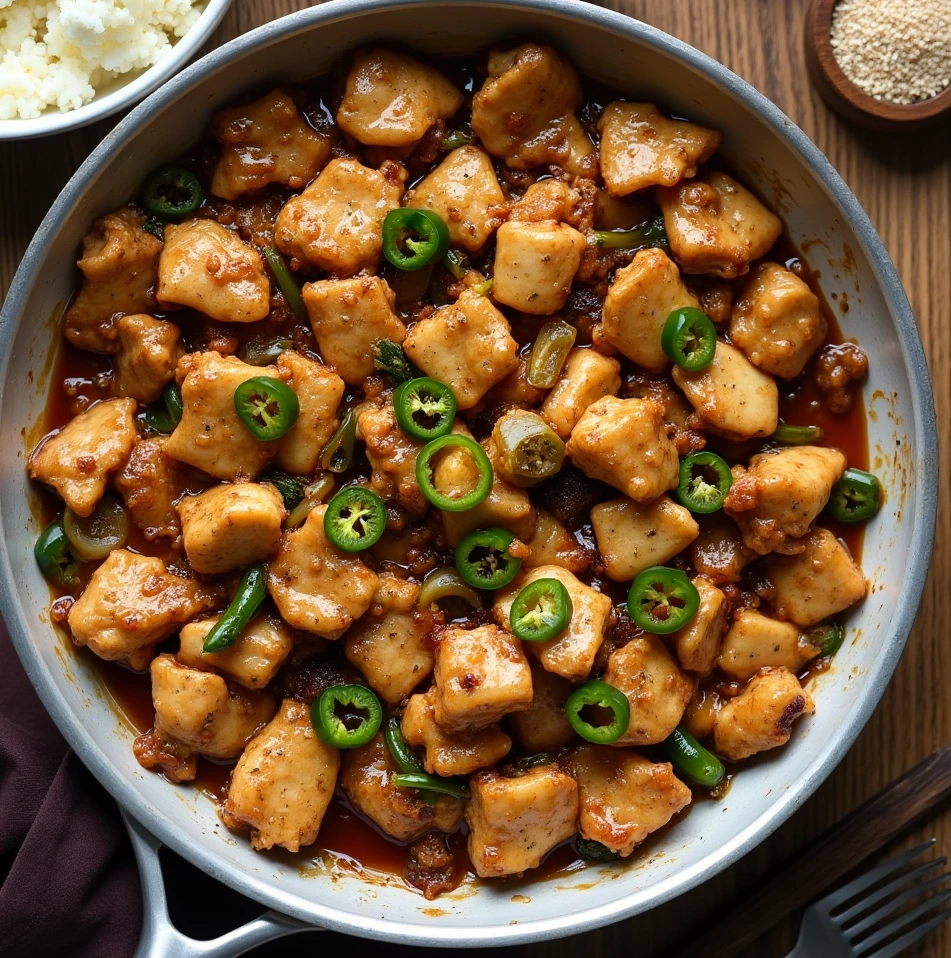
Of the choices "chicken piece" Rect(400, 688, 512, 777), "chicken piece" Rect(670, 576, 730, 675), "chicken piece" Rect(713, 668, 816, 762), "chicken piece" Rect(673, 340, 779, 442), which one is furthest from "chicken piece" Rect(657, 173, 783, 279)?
"chicken piece" Rect(400, 688, 512, 777)

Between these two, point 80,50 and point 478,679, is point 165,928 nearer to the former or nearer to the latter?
point 478,679

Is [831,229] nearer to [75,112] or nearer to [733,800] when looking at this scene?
[733,800]

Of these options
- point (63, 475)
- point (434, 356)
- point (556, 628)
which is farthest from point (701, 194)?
point (63, 475)

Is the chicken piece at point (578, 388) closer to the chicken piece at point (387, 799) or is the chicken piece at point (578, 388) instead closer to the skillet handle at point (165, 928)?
the chicken piece at point (387, 799)

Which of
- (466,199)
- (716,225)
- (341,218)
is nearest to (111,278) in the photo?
(341,218)

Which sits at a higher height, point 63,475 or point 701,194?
point 701,194

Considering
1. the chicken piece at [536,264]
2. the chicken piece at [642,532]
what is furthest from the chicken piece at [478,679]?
the chicken piece at [536,264]
